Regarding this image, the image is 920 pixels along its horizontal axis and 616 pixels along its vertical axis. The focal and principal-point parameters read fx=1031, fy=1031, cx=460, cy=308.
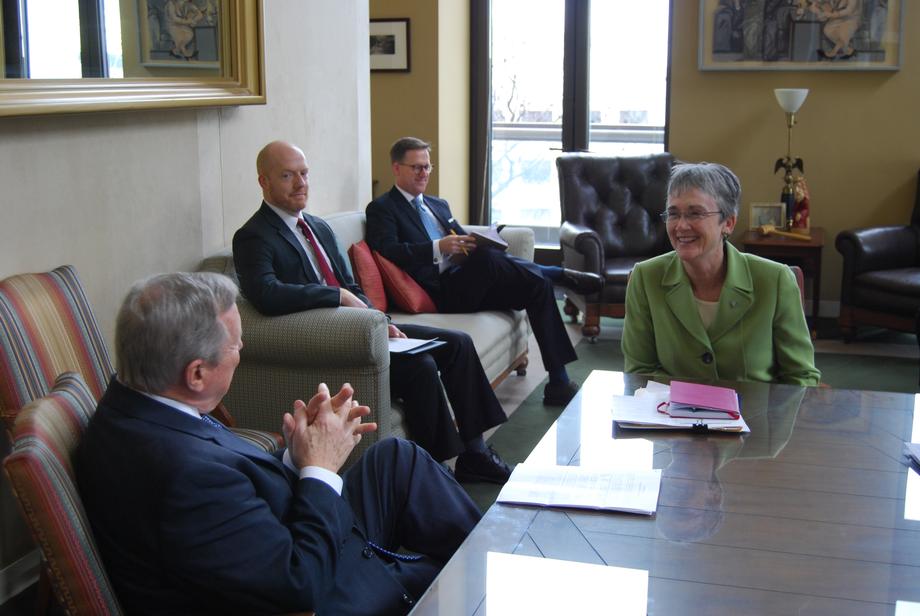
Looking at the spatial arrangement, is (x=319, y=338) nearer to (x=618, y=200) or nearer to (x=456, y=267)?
(x=456, y=267)

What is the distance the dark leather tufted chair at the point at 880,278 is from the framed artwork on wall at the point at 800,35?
43.2 inches

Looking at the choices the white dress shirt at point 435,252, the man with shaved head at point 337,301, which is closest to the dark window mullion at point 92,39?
the man with shaved head at point 337,301

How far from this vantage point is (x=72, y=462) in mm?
1761

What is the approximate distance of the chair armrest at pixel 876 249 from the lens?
5473 mm

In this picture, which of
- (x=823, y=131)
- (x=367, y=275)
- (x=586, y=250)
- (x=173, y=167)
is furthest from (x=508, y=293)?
(x=823, y=131)

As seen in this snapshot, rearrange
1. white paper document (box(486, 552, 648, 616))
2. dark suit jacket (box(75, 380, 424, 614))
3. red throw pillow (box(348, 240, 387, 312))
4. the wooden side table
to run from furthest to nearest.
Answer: the wooden side table, red throw pillow (box(348, 240, 387, 312)), dark suit jacket (box(75, 380, 424, 614)), white paper document (box(486, 552, 648, 616))

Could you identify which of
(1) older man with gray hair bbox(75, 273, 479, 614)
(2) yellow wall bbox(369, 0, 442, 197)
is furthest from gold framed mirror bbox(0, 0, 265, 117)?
(2) yellow wall bbox(369, 0, 442, 197)

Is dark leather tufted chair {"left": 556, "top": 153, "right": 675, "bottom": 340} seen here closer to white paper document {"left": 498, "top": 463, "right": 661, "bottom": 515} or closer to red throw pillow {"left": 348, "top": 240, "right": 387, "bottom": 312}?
red throw pillow {"left": 348, "top": 240, "right": 387, "bottom": 312}

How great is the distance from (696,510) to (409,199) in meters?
2.95

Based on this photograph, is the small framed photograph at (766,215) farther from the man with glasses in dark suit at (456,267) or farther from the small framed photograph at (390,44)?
the small framed photograph at (390,44)

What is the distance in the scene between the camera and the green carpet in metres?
4.02

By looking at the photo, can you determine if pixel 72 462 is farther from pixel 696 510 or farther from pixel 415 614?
pixel 696 510

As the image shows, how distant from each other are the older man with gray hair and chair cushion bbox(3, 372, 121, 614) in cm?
4

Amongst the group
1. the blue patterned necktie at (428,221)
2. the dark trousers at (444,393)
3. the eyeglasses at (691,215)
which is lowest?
the dark trousers at (444,393)
